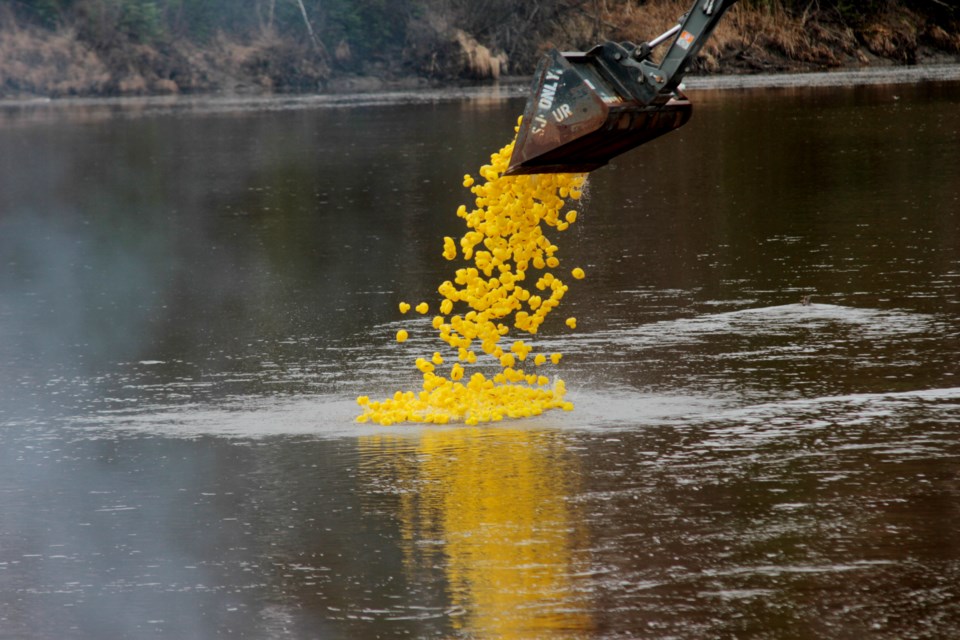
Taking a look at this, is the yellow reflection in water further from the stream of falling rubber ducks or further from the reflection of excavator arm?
the reflection of excavator arm

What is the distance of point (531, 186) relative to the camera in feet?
32.3

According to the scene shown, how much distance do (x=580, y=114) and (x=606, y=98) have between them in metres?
0.18

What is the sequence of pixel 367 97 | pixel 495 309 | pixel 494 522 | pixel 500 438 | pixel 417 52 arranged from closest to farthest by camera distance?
pixel 494 522 → pixel 500 438 → pixel 495 309 → pixel 367 97 → pixel 417 52

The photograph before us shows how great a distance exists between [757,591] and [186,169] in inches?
887

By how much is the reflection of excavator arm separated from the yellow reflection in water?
1.80m

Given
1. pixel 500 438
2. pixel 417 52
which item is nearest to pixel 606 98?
pixel 500 438

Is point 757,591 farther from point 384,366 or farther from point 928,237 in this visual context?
point 928,237

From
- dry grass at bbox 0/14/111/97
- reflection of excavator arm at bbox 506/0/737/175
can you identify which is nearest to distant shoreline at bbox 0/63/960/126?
dry grass at bbox 0/14/111/97

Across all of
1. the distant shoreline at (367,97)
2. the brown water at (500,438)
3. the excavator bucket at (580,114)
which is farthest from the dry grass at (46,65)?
the excavator bucket at (580,114)

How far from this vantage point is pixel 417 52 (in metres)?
55.8

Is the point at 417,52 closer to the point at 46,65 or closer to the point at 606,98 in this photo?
the point at 46,65

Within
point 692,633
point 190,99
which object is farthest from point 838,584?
point 190,99

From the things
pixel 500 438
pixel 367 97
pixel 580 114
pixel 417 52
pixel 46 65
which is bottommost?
pixel 500 438

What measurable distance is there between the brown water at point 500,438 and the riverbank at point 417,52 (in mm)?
34312
